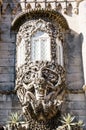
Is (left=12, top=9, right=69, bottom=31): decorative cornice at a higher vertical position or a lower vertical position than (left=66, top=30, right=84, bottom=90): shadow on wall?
higher

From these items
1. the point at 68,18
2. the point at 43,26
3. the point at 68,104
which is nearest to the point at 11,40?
the point at 43,26

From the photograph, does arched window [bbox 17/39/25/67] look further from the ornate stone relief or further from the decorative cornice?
the decorative cornice

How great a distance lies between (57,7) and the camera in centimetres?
1788

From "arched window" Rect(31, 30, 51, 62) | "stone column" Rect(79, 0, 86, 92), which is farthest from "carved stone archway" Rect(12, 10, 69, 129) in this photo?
"stone column" Rect(79, 0, 86, 92)

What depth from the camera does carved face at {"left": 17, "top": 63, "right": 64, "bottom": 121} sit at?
14.3 meters

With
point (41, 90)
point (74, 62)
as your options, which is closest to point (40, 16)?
point (74, 62)

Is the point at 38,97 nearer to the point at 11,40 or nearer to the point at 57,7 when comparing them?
the point at 11,40

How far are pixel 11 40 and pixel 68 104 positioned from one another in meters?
3.81

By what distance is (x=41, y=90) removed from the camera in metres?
14.4

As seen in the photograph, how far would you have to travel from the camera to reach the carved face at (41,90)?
14273 millimetres

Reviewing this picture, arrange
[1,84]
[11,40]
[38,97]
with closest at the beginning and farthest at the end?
[38,97]
[1,84]
[11,40]

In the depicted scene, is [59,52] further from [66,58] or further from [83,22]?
[83,22]

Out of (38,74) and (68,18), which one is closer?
(38,74)

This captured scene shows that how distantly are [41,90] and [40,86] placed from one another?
150mm
